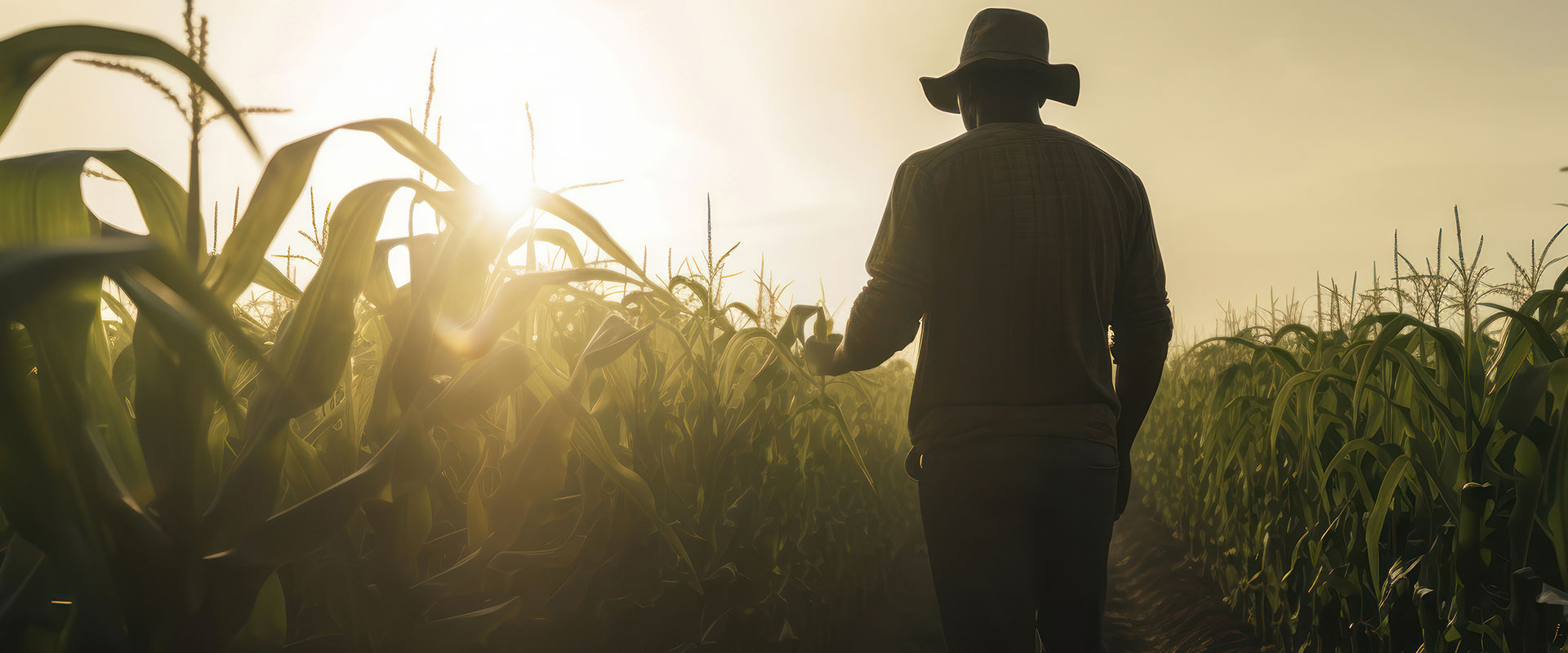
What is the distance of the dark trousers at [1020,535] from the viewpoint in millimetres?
1564

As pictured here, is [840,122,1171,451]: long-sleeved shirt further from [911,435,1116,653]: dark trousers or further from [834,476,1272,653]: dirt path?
[834,476,1272,653]: dirt path

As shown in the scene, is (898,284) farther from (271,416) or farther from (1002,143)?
(271,416)

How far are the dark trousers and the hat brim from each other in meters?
0.83

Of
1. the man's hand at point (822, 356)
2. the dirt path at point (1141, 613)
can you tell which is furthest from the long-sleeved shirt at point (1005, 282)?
the dirt path at point (1141, 613)

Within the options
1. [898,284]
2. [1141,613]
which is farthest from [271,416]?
[1141,613]

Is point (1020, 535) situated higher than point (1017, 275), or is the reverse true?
point (1017, 275)

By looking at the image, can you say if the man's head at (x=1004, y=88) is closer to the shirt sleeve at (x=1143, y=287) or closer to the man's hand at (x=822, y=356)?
the shirt sleeve at (x=1143, y=287)

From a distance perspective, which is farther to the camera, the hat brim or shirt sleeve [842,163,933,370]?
the hat brim

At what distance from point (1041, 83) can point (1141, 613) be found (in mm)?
3601

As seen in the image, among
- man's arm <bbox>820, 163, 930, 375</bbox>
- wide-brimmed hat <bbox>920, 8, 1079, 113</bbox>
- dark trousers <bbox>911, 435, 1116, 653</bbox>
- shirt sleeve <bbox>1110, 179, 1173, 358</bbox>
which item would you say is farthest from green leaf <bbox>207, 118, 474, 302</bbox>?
shirt sleeve <bbox>1110, 179, 1173, 358</bbox>

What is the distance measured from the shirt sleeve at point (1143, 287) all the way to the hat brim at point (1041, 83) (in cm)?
31

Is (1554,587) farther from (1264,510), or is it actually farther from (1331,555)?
(1264,510)

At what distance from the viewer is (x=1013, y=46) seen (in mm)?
1730

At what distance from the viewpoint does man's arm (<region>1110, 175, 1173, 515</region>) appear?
173 cm
